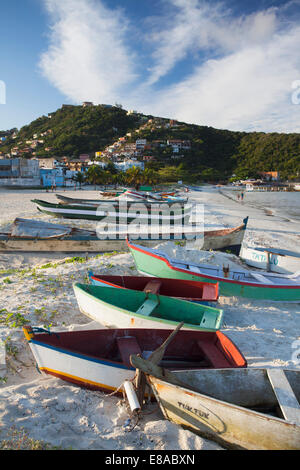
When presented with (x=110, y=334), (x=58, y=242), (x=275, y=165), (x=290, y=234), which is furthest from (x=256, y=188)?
(x=110, y=334)

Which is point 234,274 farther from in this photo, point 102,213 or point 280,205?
point 280,205

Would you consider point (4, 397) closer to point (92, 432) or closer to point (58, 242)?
point (92, 432)

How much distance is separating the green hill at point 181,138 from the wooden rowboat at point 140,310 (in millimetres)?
80215

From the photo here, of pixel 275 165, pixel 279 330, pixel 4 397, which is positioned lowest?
pixel 279 330

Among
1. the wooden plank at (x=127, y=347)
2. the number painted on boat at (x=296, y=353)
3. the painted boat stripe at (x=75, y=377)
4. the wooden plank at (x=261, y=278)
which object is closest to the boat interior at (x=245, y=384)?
the wooden plank at (x=127, y=347)

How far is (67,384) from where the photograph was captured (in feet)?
13.5

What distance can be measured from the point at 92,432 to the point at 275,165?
4944 inches

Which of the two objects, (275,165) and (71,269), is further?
(275,165)

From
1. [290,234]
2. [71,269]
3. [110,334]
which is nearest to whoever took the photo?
[110,334]

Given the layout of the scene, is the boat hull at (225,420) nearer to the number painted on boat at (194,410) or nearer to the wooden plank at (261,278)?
the number painted on boat at (194,410)

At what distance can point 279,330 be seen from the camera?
6.26m

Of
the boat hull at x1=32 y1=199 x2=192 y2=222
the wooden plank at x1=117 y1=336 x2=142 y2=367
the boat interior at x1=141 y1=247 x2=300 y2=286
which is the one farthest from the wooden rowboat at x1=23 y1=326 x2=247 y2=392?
the boat hull at x1=32 y1=199 x2=192 y2=222

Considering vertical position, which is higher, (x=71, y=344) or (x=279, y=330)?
(x=71, y=344)

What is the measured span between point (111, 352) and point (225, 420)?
2.32 metres
